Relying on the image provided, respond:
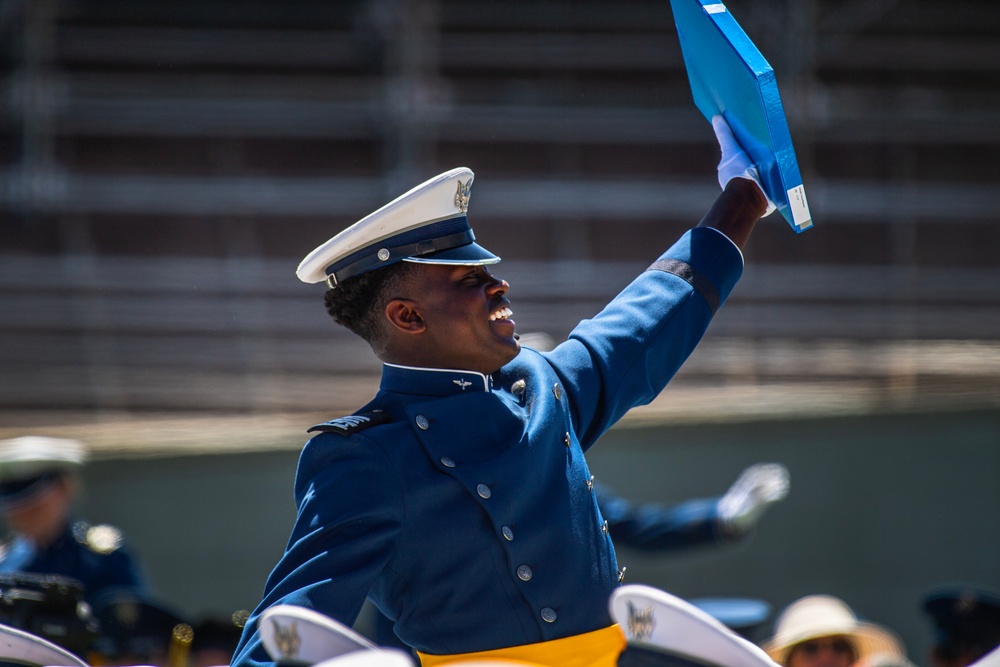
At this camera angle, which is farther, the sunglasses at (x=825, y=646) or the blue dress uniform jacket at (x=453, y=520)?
the sunglasses at (x=825, y=646)

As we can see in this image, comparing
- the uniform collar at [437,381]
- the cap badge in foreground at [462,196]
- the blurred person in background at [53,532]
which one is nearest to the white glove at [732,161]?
the cap badge in foreground at [462,196]

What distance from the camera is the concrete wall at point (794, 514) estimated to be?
4.34 metres

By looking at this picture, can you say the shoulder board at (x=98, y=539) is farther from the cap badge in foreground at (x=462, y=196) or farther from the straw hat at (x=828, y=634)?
the cap badge in foreground at (x=462, y=196)

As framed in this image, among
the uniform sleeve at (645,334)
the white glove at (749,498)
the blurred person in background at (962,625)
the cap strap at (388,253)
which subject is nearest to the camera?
the cap strap at (388,253)

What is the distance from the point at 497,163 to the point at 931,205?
1.51 m

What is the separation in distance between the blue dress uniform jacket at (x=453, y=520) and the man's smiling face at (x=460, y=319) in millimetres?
24

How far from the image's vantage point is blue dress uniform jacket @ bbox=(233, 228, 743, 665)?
1413 millimetres

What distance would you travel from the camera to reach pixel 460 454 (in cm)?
154

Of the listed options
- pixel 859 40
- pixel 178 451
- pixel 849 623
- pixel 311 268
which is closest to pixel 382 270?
pixel 311 268

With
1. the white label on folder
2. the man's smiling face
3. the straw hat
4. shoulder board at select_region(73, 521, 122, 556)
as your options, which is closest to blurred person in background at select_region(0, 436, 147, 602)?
shoulder board at select_region(73, 521, 122, 556)

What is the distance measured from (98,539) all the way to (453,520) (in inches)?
91.4

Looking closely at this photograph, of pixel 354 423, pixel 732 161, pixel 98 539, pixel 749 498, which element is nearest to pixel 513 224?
pixel 749 498

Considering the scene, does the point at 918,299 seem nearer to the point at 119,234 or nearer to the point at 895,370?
the point at 895,370

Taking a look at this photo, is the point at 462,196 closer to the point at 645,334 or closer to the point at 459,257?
the point at 459,257
